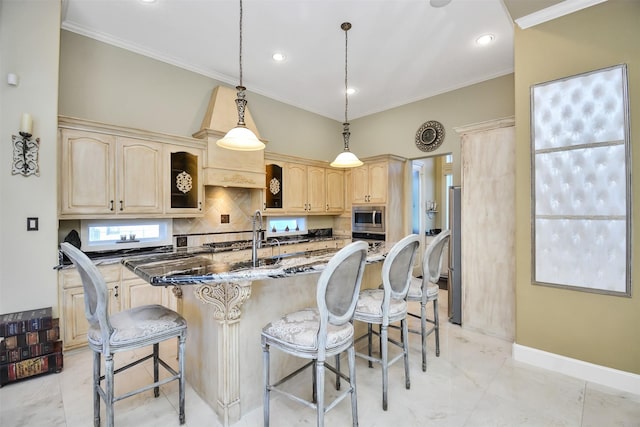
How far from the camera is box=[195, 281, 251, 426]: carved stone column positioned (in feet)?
5.66

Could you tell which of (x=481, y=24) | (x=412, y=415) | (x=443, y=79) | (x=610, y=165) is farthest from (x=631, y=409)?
(x=443, y=79)

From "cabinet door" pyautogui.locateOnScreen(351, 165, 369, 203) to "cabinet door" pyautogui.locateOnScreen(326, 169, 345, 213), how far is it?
0.25 meters

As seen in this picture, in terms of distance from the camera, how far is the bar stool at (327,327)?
1.51 meters

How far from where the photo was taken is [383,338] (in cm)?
201

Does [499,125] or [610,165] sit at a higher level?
[499,125]

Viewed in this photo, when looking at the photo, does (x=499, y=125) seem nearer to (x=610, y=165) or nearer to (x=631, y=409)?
(x=610, y=165)

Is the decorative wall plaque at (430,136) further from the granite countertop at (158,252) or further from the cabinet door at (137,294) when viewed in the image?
the cabinet door at (137,294)

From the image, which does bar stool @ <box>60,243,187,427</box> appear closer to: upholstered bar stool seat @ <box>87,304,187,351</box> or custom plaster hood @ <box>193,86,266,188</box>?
upholstered bar stool seat @ <box>87,304,187,351</box>

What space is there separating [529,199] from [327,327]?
2.23 m

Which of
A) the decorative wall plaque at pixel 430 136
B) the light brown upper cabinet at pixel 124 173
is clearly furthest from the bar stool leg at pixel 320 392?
the decorative wall plaque at pixel 430 136

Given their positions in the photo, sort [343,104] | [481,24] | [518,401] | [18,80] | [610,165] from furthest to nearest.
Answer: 1. [343,104]
2. [481,24]
3. [18,80]
4. [610,165]
5. [518,401]

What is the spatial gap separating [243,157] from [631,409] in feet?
14.2

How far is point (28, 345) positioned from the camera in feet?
7.65

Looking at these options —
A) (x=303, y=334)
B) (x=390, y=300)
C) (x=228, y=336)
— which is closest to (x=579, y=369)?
(x=390, y=300)
